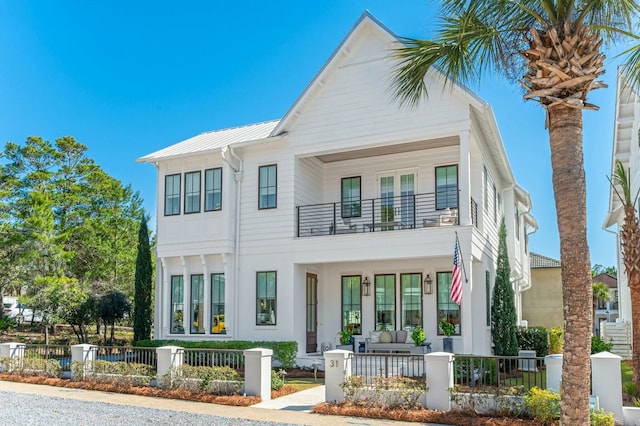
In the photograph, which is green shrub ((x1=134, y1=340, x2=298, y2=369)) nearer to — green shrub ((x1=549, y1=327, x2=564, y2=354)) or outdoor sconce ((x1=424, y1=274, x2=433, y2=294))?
outdoor sconce ((x1=424, y1=274, x2=433, y2=294))

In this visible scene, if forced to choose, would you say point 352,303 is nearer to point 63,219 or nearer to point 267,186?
point 267,186

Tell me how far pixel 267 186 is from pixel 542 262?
21052mm

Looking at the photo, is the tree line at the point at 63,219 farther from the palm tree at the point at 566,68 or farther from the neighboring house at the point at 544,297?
the palm tree at the point at 566,68

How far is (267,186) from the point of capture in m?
19.4

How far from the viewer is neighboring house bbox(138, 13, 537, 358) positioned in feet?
56.7

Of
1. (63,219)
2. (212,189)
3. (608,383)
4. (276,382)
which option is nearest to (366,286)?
(212,189)

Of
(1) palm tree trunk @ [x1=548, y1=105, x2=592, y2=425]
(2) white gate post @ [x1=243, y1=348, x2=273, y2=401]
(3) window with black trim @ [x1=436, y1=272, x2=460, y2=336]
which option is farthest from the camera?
(3) window with black trim @ [x1=436, y1=272, x2=460, y2=336]

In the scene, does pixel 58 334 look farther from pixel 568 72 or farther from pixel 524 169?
pixel 568 72

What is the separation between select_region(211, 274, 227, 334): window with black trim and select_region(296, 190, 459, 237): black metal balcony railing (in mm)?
3218

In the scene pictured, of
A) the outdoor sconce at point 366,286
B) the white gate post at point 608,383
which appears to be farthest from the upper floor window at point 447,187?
the white gate post at point 608,383

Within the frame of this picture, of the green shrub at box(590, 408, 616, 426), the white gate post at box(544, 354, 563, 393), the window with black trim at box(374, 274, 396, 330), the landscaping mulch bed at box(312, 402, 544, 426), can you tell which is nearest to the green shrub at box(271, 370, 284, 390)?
the landscaping mulch bed at box(312, 402, 544, 426)

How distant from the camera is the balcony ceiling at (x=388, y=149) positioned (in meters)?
18.0

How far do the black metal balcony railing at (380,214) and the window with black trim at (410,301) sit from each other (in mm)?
1786

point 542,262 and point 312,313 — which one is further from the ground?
point 542,262
